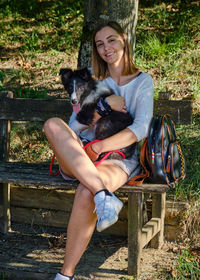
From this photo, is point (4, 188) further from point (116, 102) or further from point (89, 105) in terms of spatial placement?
point (116, 102)

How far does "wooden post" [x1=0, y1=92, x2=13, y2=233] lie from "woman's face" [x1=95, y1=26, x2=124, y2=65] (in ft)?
4.39

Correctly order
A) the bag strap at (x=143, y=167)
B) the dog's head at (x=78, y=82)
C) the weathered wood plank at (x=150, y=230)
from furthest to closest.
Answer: the dog's head at (x=78, y=82)
the weathered wood plank at (x=150, y=230)
the bag strap at (x=143, y=167)

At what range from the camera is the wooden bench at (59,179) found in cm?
320

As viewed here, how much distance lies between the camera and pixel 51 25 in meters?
8.20

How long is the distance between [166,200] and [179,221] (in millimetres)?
249

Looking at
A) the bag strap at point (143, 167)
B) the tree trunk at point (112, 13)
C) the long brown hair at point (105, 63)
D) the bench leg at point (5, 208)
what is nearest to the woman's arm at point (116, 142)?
the bag strap at point (143, 167)

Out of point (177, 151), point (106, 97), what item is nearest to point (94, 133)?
point (106, 97)

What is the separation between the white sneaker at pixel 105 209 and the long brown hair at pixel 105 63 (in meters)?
1.33

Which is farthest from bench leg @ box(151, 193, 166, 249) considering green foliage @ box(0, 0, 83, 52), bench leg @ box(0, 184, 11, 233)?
green foliage @ box(0, 0, 83, 52)

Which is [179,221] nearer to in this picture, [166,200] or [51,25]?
[166,200]

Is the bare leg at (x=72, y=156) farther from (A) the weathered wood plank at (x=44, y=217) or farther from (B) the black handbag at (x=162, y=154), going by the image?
(A) the weathered wood plank at (x=44, y=217)

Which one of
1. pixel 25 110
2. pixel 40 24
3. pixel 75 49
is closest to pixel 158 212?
pixel 25 110

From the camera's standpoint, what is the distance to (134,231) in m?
3.23

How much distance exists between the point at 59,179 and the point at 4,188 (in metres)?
1.09
